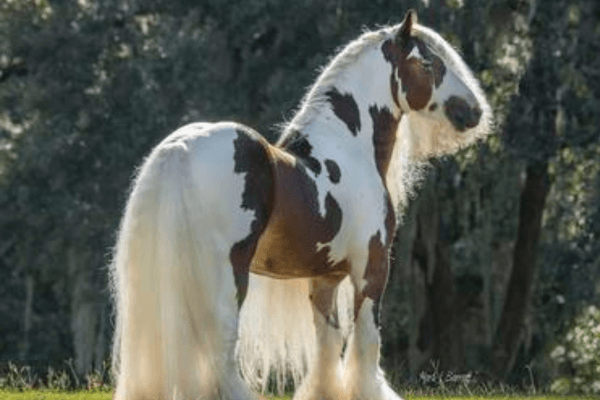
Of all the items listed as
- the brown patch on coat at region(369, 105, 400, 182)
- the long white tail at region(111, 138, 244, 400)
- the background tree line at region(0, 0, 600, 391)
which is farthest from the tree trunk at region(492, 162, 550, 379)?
the long white tail at region(111, 138, 244, 400)

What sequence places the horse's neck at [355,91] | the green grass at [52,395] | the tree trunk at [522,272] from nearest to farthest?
the horse's neck at [355,91]
the green grass at [52,395]
the tree trunk at [522,272]

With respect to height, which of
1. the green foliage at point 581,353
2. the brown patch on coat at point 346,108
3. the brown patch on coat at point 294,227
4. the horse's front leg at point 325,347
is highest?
the brown patch on coat at point 346,108

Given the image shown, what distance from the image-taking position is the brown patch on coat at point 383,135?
11.4 m

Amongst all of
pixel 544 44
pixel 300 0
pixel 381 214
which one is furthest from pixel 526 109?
pixel 381 214

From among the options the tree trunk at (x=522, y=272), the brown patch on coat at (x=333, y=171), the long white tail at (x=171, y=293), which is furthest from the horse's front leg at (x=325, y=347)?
the tree trunk at (x=522, y=272)

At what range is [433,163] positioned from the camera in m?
27.0

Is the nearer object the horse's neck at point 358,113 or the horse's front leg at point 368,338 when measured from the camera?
the horse's front leg at point 368,338

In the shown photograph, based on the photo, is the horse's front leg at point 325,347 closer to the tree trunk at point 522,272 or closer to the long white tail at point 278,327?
the long white tail at point 278,327

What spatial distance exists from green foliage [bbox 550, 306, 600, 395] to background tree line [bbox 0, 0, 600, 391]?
7 cm

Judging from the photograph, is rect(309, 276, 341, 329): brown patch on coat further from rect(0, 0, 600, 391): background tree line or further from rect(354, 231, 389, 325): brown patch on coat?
rect(0, 0, 600, 391): background tree line

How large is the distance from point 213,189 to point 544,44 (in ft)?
56.6

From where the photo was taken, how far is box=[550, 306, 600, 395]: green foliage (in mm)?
25456

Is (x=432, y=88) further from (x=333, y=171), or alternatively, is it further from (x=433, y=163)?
(x=433, y=163)

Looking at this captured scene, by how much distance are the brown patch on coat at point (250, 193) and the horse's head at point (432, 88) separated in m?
1.96
